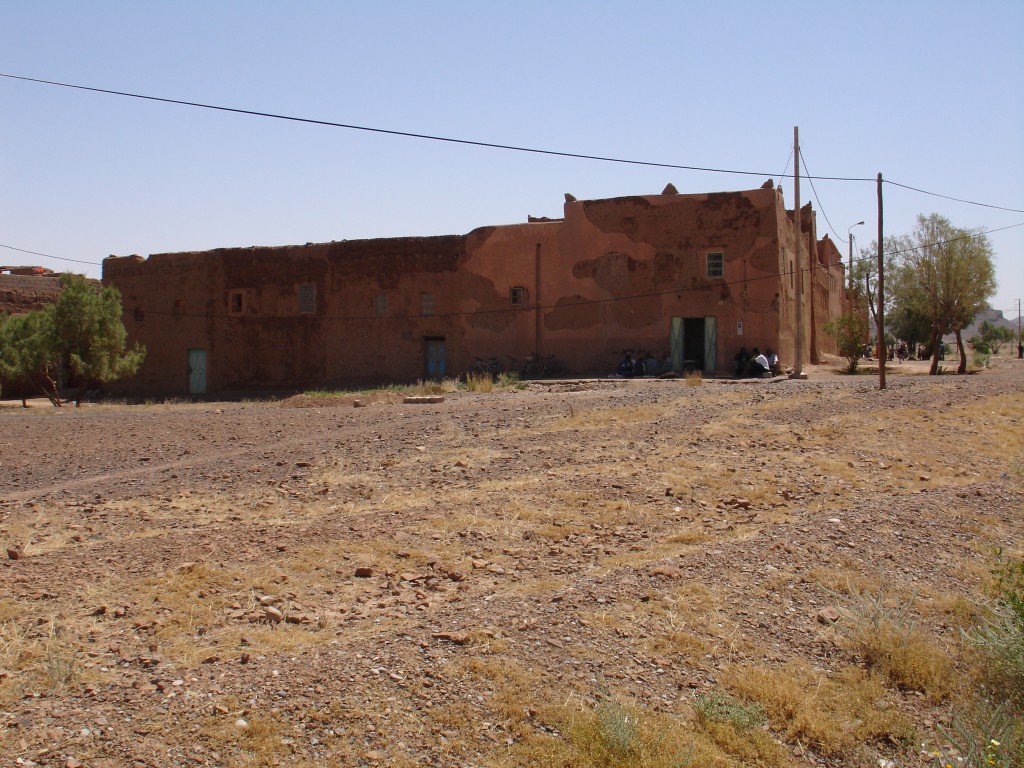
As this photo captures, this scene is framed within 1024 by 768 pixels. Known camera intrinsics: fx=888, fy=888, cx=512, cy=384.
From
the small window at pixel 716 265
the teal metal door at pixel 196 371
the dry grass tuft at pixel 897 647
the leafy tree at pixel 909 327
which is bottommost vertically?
the dry grass tuft at pixel 897 647

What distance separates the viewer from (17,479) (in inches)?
460

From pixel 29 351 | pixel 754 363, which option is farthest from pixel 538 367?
pixel 29 351

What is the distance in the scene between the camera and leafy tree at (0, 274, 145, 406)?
26.8 meters

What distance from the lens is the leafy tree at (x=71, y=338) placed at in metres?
26.8

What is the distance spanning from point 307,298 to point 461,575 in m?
26.0

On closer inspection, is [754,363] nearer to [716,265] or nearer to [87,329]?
[716,265]

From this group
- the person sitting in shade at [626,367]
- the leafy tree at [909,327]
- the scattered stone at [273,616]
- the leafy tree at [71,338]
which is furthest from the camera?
the leafy tree at [909,327]

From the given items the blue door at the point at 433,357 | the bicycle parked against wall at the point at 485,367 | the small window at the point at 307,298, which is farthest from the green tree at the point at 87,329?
the bicycle parked against wall at the point at 485,367

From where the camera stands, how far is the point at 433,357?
Answer: 31.0 metres

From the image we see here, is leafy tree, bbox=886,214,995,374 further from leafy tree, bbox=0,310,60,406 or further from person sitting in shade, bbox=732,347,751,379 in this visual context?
leafy tree, bbox=0,310,60,406

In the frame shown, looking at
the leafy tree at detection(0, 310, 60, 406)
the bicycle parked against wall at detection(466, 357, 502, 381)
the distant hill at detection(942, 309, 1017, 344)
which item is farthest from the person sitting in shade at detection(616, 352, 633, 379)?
the distant hill at detection(942, 309, 1017, 344)

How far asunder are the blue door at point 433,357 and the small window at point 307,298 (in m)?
4.56

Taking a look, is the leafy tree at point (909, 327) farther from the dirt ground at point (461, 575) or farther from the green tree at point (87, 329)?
the green tree at point (87, 329)

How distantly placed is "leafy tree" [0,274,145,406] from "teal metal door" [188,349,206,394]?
195 inches
